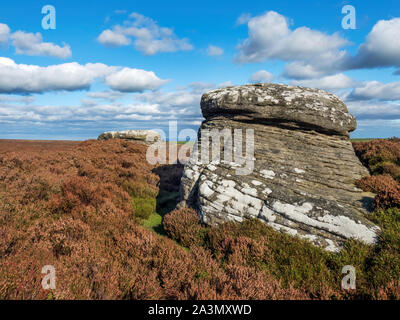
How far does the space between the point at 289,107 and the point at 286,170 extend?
96.8 inches

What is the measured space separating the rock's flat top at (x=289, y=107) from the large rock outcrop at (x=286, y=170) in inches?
1.3

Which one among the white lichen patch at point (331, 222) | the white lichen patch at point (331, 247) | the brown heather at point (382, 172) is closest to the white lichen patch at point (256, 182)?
the white lichen patch at point (331, 222)

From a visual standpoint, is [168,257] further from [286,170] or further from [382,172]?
[382,172]

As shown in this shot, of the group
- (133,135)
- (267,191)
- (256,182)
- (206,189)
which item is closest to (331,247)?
(267,191)

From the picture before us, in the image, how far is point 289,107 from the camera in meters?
7.85

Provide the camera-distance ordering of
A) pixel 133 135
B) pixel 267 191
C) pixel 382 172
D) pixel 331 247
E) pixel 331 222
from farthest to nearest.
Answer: pixel 133 135, pixel 382 172, pixel 267 191, pixel 331 222, pixel 331 247

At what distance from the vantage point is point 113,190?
8977 mm

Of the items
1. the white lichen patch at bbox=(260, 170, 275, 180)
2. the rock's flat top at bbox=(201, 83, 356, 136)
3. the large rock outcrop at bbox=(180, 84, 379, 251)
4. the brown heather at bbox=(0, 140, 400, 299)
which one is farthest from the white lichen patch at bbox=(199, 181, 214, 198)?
the rock's flat top at bbox=(201, 83, 356, 136)

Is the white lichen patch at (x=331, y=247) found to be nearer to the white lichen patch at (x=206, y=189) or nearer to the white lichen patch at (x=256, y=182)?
the white lichen patch at (x=256, y=182)

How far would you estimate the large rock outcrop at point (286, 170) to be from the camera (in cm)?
538

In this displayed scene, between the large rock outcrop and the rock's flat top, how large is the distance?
3cm

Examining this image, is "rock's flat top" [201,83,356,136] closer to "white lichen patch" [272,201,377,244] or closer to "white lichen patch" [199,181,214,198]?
"white lichen patch" [199,181,214,198]

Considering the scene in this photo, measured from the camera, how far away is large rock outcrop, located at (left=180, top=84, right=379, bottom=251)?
5.38 m
